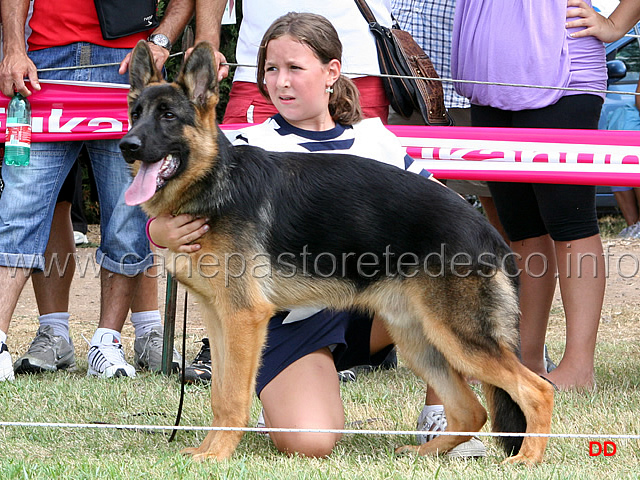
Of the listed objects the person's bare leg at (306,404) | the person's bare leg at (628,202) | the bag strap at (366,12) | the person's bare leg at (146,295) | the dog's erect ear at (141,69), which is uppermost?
the bag strap at (366,12)

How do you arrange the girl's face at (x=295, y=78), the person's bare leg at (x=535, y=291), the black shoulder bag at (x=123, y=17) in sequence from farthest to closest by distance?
the person's bare leg at (x=535, y=291), the black shoulder bag at (x=123, y=17), the girl's face at (x=295, y=78)

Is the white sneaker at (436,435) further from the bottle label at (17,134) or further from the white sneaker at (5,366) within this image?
the bottle label at (17,134)

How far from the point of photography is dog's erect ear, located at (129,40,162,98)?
3.17 meters

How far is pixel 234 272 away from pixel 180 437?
0.91 m

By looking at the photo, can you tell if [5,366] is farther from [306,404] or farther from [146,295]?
[306,404]

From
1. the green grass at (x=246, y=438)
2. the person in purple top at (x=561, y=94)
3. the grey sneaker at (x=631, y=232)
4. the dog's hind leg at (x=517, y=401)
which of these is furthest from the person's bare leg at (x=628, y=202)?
the dog's hind leg at (x=517, y=401)

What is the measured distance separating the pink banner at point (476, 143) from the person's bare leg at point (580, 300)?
360mm

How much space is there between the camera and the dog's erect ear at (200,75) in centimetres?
304

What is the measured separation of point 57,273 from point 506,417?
3071mm

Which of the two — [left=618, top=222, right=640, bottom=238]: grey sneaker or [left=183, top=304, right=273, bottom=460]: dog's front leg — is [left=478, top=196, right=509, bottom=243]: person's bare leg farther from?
[left=618, top=222, right=640, bottom=238]: grey sneaker

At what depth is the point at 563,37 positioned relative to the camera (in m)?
4.14

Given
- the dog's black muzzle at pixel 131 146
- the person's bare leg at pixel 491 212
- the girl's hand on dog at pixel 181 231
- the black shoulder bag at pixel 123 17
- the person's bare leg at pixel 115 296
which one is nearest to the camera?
the dog's black muzzle at pixel 131 146

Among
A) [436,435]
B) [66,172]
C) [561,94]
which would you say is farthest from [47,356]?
[561,94]

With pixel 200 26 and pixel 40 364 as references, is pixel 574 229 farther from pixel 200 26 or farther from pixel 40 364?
pixel 40 364
